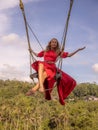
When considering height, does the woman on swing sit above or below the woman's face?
below

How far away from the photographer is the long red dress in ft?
33.5

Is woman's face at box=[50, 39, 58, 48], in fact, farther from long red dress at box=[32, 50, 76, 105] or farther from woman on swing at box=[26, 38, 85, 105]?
long red dress at box=[32, 50, 76, 105]

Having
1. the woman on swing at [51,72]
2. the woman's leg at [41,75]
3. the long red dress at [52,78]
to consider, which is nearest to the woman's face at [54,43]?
the woman on swing at [51,72]

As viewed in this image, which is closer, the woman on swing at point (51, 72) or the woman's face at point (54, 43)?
the woman on swing at point (51, 72)

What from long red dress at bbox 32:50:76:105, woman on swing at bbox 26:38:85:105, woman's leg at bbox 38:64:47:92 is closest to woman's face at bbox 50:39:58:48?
woman on swing at bbox 26:38:85:105

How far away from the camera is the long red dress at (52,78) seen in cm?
1020

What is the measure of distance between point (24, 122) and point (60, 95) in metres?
60.5

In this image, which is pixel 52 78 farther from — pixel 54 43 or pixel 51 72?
pixel 54 43

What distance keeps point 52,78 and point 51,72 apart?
0.20 meters

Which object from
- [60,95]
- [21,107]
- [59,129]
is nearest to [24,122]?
[59,129]

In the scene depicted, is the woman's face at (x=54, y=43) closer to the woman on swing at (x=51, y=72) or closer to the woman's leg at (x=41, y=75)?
the woman on swing at (x=51, y=72)

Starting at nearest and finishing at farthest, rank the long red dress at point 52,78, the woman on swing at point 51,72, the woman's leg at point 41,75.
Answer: the woman's leg at point 41,75, the woman on swing at point 51,72, the long red dress at point 52,78

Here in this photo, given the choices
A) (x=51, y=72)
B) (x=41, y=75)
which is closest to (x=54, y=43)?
(x=51, y=72)

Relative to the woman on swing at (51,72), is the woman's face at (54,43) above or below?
above
